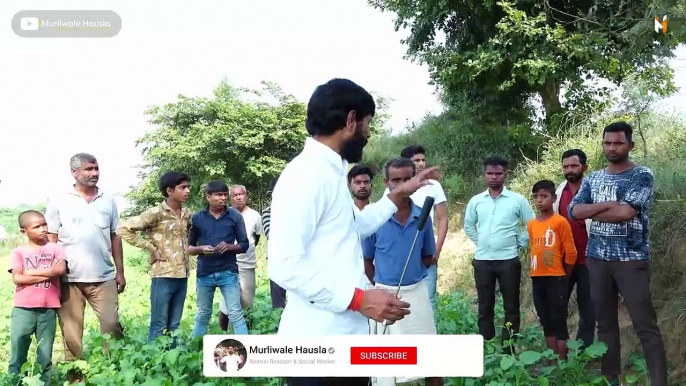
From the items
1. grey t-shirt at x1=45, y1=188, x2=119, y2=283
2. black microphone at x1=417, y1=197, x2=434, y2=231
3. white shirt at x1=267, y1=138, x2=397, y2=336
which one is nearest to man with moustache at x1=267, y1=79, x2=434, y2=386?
white shirt at x1=267, y1=138, x2=397, y2=336

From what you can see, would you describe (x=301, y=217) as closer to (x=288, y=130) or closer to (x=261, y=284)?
(x=261, y=284)

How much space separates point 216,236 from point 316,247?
3.66 meters

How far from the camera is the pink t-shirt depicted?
421cm

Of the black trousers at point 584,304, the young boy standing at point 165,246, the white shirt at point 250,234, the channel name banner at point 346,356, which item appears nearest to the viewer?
the channel name banner at point 346,356

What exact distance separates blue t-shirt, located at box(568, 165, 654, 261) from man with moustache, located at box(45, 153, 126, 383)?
3831 mm

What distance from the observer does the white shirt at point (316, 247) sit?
1.76 meters

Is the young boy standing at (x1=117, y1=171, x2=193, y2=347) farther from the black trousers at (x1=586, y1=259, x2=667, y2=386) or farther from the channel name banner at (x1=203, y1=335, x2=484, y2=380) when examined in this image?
the black trousers at (x1=586, y1=259, x2=667, y2=386)

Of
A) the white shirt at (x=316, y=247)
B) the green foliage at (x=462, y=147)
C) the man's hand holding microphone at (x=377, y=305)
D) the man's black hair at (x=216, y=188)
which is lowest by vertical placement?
the man's hand holding microphone at (x=377, y=305)

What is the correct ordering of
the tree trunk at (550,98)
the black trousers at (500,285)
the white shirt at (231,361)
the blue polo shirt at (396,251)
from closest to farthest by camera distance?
the white shirt at (231,361) < the blue polo shirt at (396,251) < the black trousers at (500,285) < the tree trunk at (550,98)

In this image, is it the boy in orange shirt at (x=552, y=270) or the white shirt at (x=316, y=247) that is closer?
the white shirt at (x=316, y=247)

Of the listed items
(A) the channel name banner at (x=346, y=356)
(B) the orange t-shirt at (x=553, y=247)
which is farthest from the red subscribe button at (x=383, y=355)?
(B) the orange t-shirt at (x=553, y=247)

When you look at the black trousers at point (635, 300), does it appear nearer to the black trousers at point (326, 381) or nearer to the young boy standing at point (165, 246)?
the black trousers at point (326, 381)

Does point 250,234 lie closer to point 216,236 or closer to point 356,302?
point 216,236

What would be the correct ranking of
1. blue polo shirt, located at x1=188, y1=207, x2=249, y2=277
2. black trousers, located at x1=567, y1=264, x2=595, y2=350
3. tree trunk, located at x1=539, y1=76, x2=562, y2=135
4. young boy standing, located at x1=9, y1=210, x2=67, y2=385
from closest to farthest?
young boy standing, located at x1=9, y1=210, x2=67, y2=385 → black trousers, located at x1=567, y1=264, x2=595, y2=350 → blue polo shirt, located at x1=188, y1=207, x2=249, y2=277 → tree trunk, located at x1=539, y1=76, x2=562, y2=135
